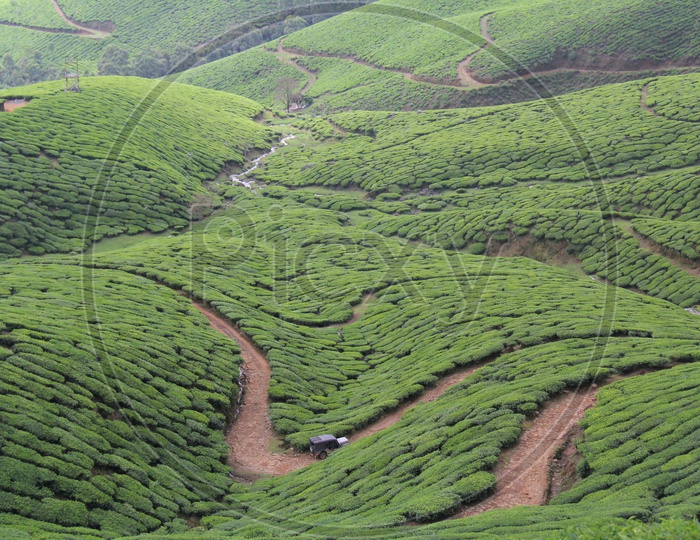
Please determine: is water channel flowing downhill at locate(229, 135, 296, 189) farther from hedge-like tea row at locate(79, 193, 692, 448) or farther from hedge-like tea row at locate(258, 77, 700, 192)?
hedge-like tea row at locate(79, 193, 692, 448)

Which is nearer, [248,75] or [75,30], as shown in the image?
[248,75]

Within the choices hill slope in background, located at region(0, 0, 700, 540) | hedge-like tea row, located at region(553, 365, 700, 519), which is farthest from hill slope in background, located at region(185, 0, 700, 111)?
hedge-like tea row, located at region(553, 365, 700, 519)

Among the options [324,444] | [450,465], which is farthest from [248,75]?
[450,465]

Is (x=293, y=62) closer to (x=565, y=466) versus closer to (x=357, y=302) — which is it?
(x=357, y=302)

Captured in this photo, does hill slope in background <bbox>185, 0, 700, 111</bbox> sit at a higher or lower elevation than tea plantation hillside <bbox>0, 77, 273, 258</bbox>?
higher

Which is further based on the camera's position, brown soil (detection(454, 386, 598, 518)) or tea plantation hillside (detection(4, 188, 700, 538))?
brown soil (detection(454, 386, 598, 518))

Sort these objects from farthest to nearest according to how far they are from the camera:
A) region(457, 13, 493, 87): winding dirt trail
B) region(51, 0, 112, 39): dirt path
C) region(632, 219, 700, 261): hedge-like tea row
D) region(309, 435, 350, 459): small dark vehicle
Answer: region(51, 0, 112, 39): dirt path
region(457, 13, 493, 87): winding dirt trail
region(632, 219, 700, 261): hedge-like tea row
region(309, 435, 350, 459): small dark vehicle

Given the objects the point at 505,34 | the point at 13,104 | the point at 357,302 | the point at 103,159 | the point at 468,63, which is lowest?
the point at 357,302

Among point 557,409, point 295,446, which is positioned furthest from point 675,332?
point 295,446
